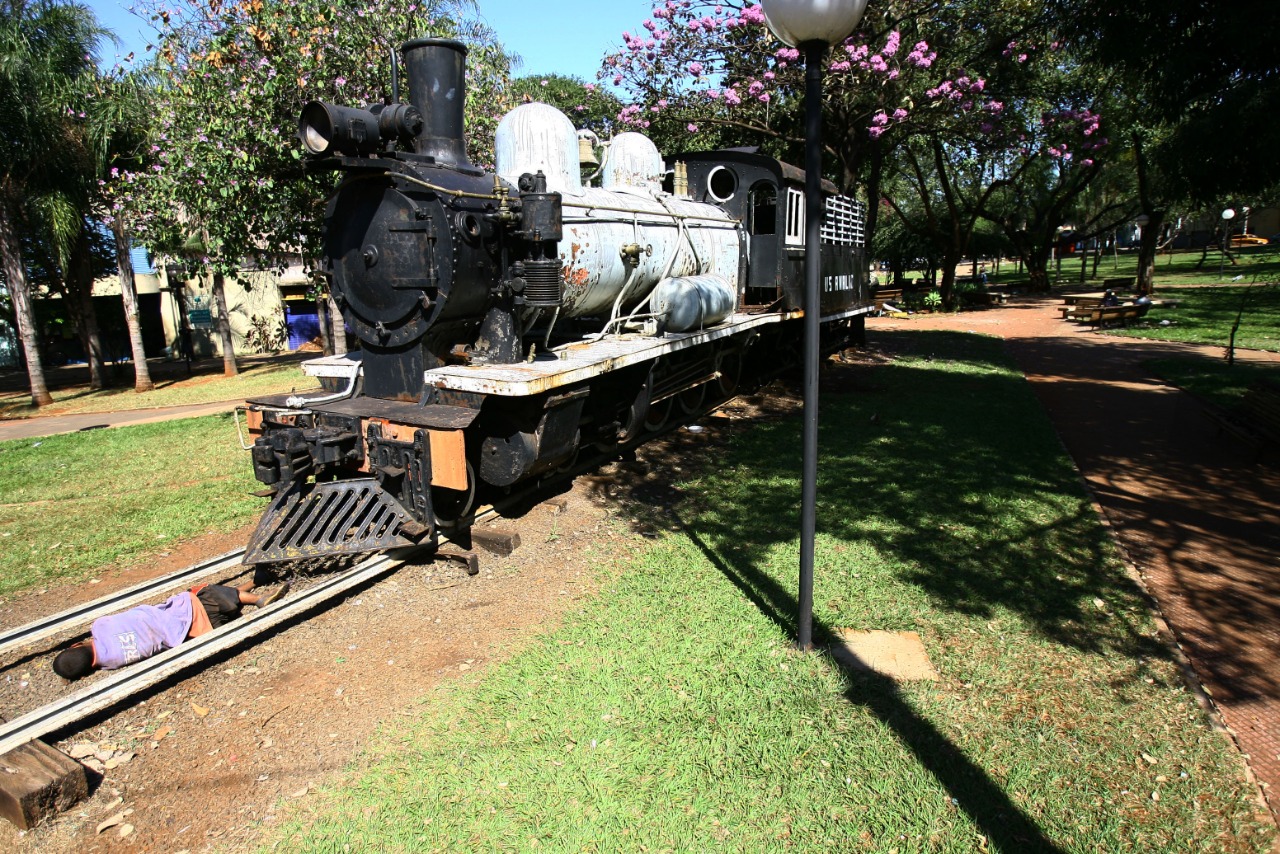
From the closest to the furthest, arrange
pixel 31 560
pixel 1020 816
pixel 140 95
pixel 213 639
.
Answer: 1. pixel 1020 816
2. pixel 213 639
3. pixel 31 560
4. pixel 140 95

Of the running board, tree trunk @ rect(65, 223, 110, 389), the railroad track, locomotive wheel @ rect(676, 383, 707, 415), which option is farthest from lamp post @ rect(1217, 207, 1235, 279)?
tree trunk @ rect(65, 223, 110, 389)

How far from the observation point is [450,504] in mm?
5438

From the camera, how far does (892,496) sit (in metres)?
6.21

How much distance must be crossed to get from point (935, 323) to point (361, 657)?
20.2m

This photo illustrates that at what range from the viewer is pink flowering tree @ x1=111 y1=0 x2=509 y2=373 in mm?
8250

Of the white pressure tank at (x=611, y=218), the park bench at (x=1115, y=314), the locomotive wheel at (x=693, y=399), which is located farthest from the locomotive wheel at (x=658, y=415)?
the park bench at (x=1115, y=314)

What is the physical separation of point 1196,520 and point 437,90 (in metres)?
6.56

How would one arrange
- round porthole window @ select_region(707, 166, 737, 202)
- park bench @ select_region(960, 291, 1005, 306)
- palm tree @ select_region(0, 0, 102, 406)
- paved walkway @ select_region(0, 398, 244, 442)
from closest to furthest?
round porthole window @ select_region(707, 166, 737, 202)
paved walkway @ select_region(0, 398, 244, 442)
palm tree @ select_region(0, 0, 102, 406)
park bench @ select_region(960, 291, 1005, 306)

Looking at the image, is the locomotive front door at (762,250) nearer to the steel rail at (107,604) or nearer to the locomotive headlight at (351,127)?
the locomotive headlight at (351,127)

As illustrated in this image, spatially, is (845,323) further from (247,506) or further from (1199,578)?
(247,506)

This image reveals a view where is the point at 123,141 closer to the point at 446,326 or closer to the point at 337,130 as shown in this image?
the point at 337,130

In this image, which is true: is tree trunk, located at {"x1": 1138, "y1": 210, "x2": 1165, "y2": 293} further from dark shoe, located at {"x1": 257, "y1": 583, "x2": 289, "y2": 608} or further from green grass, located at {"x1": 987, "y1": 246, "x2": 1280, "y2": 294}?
dark shoe, located at {"x1": 257, "y1": 583, "x2": 289, "y2": 608}

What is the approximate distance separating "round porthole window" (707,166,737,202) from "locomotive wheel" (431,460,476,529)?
5.78m

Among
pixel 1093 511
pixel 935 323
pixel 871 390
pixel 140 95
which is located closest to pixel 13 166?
pixel 140 95
